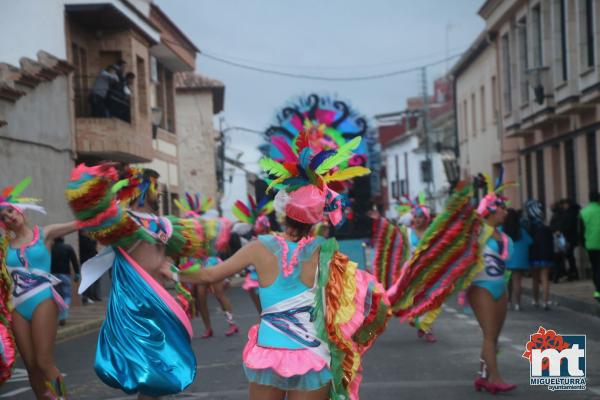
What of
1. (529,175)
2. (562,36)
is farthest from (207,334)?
(529,175)

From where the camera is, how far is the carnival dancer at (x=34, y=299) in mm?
7875

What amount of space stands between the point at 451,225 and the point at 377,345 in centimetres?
407

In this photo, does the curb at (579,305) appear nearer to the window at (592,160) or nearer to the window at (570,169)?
the window at (592,160)

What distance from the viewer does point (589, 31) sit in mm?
24984

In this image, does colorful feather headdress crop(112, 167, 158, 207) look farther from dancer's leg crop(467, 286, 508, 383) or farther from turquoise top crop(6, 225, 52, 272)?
dancer's leg crop(467, 286, 508, 383)

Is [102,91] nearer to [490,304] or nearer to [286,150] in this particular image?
[490,304]

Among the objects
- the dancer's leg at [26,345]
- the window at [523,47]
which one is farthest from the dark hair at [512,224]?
the window at [523,47]

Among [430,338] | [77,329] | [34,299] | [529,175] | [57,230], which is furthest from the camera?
[529,175]

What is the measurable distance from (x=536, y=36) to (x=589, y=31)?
533cm

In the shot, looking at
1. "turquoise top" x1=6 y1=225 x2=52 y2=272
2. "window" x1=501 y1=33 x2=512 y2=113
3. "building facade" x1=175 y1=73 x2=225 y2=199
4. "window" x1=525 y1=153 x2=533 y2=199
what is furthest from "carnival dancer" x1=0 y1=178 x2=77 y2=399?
"building facade" x1=175 y1=73 x2=225 y2=199

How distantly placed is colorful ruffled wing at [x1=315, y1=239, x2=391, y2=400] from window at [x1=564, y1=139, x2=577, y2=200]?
22514 millimetres

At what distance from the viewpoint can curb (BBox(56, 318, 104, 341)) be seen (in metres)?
15.4

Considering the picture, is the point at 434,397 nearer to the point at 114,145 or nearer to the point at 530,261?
the point at 530,261

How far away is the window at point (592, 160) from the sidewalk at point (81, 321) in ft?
39.2
